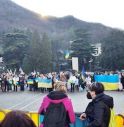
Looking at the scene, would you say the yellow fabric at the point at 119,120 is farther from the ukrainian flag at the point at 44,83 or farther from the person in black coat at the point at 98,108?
the ukrainian flag at the point at 44,83

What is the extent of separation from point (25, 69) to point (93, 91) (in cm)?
9143

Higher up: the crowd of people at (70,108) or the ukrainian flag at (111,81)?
the crowd of people at (70,108)

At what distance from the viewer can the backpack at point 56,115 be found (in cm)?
756

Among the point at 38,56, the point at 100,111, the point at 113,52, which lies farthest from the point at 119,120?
the point at 38,56

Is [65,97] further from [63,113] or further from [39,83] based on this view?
[39,83]

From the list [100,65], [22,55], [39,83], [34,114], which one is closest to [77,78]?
[39,83]

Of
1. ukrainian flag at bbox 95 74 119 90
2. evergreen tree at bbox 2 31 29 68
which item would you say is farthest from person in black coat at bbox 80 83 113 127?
evergreen tree at bbox 2 31 29 68

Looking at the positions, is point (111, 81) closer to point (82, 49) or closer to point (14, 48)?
point (82, 49)

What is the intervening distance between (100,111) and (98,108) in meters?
0.05

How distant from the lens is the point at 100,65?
305 feet

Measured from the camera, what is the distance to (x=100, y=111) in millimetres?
7121

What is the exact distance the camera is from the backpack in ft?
24.8

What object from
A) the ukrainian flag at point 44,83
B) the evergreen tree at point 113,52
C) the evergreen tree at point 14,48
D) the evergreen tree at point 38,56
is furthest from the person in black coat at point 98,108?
the evergreen tree at point 38,56

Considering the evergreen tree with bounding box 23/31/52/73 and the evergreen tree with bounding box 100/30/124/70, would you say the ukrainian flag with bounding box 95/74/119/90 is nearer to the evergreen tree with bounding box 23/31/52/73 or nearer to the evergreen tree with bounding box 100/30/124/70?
the evergreen tree with bounding box 100/30/124/70
